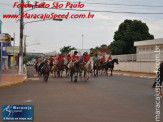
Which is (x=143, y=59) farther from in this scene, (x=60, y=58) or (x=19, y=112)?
(x=19, y=112)

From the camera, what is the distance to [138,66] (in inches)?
1832

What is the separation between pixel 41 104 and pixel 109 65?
24.8 m

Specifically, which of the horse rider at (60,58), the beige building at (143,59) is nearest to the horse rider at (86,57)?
the horse rider at (60,58)

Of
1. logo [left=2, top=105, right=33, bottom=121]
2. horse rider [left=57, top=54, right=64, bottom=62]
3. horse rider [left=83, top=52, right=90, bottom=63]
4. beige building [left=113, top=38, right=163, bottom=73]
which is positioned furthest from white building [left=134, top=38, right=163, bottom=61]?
logo [left=2, top=105, right=33, bottom=121]

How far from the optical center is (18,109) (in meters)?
7.15

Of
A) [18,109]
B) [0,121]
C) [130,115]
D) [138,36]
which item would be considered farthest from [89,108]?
Answer: [138,36]

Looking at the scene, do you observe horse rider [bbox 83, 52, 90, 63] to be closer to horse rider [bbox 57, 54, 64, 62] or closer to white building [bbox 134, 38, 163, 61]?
horse rider [bbox 57, 54, 64, 62]

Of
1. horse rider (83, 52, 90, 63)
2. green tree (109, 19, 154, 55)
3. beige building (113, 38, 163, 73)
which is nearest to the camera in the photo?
horse rider (83, 52, 90, 63)

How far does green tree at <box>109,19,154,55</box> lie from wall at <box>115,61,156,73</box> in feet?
32.0

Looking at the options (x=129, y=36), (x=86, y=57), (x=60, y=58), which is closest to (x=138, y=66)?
(x=129, y=36)

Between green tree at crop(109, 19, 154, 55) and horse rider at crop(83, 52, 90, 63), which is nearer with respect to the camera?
horse rider at crop(83, 52, 90, 63)

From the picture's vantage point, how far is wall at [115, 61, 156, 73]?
4217cm

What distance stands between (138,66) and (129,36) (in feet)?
63.5

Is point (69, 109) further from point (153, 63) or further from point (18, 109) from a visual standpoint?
point (153, 63)
